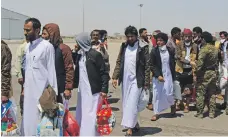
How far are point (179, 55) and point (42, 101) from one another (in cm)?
483

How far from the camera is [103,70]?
18.0ft

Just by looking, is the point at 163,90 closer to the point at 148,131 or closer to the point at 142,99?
the point at 148,131

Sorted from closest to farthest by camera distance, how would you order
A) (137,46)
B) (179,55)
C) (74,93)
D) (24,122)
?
(24,122) < (137,46) < (179,55) < (74,93)

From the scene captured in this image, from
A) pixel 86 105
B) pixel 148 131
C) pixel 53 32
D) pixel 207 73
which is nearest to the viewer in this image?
pixel 53 32

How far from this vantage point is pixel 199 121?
7785mm

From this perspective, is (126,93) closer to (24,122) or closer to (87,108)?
(87,108)

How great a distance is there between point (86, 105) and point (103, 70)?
22.8 inches

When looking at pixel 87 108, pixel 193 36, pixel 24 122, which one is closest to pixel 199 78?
pixel 193 36

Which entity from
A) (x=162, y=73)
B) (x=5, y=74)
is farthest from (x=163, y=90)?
(x=5, y=74)

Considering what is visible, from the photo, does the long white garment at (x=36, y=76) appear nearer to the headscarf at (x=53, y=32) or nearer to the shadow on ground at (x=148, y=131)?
the headscarf at (x=53, y=32)

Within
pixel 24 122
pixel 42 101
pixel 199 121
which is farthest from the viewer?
pixel 199 121

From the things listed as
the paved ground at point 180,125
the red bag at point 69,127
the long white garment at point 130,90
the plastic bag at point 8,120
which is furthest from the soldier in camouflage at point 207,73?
the plastic bag at point 8,120

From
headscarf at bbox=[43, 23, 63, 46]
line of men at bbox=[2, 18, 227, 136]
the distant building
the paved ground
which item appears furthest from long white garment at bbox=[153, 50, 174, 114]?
the distant building

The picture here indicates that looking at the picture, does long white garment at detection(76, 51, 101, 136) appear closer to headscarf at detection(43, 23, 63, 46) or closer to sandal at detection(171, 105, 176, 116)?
headscarf at detection(43, 23, 63, 46)
